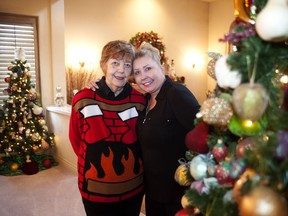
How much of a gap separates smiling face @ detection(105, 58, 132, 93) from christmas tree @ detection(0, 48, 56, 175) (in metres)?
2.73

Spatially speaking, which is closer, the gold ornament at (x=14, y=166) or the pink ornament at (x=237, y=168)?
the pink ornament at (x=237, y=168)

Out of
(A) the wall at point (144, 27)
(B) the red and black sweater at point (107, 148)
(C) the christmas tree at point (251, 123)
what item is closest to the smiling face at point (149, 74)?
(B) the red and black sweater at point (107, 148)

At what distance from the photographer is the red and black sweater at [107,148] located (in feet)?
5.16

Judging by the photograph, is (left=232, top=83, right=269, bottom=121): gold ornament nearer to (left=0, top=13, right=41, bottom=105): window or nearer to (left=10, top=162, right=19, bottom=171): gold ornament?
(left=10, top=162, right=19, bottom=171): gold ornament

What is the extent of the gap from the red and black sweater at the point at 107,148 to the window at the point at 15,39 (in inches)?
126

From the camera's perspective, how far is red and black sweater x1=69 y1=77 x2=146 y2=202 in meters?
1.57

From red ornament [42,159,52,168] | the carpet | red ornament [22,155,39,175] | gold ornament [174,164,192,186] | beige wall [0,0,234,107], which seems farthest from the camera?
beige wall [0,0,234,107]

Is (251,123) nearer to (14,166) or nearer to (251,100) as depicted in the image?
(251,100)

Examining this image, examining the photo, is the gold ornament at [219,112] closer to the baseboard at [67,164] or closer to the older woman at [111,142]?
the older woman at [111,142]

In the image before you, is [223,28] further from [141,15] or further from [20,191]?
[20,191]

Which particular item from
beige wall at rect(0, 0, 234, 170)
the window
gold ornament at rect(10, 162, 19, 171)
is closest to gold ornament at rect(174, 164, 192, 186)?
beige wall at rect(0, 0, 234, 170)

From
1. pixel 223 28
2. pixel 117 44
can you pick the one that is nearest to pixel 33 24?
pixel 117 44

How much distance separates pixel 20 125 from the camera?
391cm

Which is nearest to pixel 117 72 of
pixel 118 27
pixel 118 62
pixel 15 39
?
pixel 118 62
